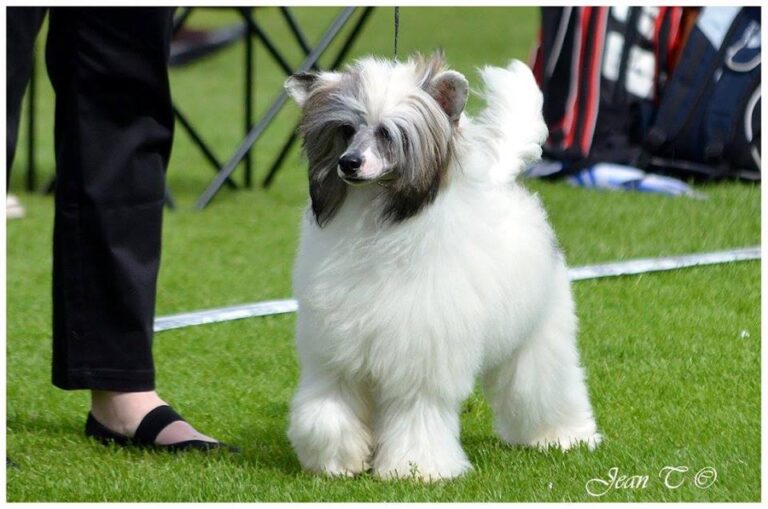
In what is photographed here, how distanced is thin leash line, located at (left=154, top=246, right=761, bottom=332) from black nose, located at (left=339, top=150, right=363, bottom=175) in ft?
6.50

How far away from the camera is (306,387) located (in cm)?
341

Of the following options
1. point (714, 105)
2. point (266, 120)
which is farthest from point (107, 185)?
point (714, 105)

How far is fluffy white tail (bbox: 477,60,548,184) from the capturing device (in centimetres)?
348

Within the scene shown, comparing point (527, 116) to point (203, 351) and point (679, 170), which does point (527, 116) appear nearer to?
point (203, 351)

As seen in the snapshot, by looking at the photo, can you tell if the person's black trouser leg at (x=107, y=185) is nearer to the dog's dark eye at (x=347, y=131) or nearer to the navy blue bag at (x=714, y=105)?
the dog's dark eye at (x=347, y=131)

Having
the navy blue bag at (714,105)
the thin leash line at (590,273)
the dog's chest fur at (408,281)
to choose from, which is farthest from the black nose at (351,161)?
the navy blue bag at (714,105)

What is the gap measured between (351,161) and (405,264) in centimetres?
33

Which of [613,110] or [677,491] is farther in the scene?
[613,110]

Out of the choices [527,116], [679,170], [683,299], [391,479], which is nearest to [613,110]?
[679,170]

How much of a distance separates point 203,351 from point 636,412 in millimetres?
1601

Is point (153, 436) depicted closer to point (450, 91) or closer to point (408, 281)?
point (408, 281)

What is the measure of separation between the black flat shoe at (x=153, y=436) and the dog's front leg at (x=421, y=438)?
56cm

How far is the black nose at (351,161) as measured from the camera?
118 inches

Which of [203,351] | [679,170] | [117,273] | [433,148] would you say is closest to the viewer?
[433,148]
